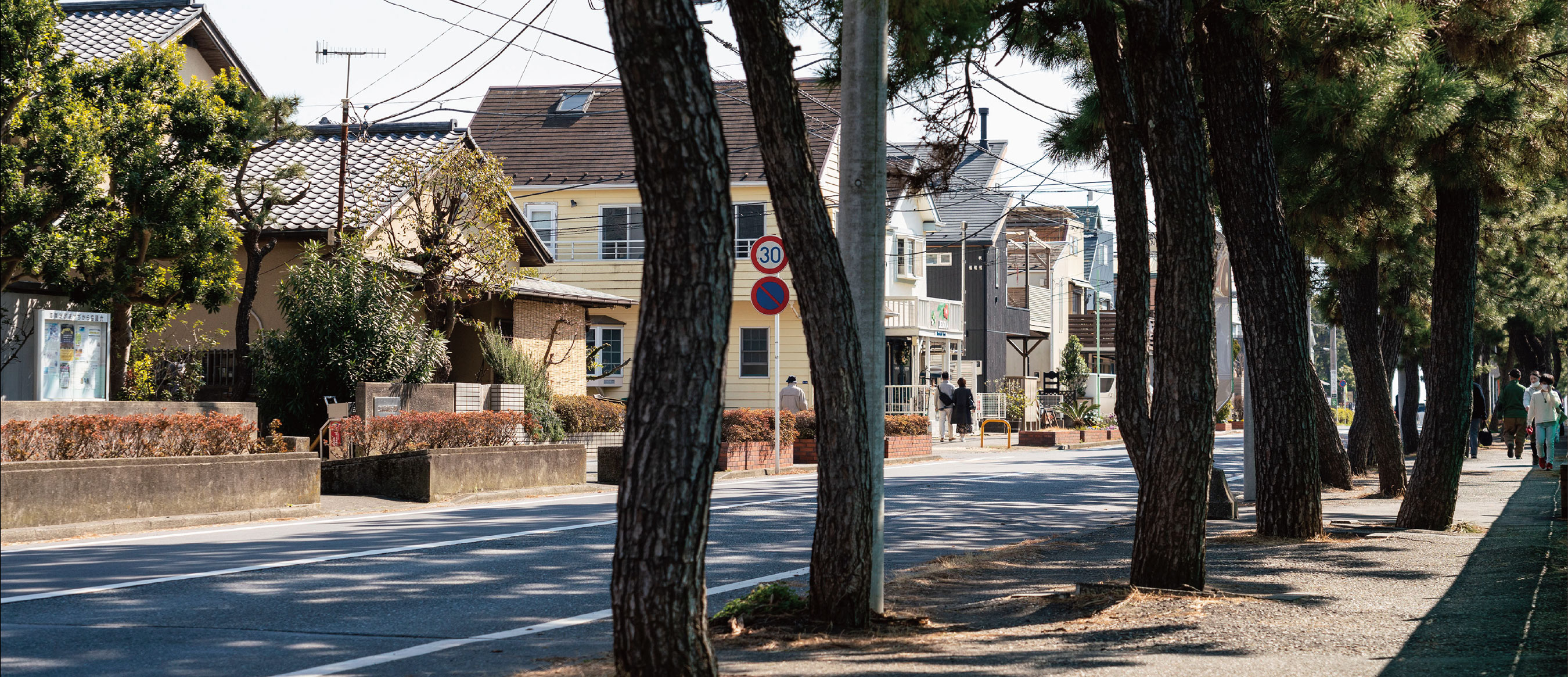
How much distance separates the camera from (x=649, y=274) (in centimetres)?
509

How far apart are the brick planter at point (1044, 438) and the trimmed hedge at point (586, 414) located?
517 inches

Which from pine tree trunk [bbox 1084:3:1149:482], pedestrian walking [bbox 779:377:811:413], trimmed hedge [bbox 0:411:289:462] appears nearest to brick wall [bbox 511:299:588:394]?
pedestrian walking [bbox 779:377:811:413]

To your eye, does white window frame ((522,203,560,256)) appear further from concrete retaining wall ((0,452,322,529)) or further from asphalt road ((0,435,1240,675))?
concrete retaining wall ((0,452,322,529))

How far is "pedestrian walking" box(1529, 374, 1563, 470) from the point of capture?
931 inches

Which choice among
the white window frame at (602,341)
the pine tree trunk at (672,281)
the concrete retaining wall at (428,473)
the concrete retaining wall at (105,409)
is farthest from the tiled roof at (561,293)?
the pine tree trunk at (672,281)

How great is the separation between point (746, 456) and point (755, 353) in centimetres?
1669

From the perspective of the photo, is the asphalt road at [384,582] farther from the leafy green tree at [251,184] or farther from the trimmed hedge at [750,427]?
the leafy green tree at [251,184]

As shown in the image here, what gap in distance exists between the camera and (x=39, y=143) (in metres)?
15.8

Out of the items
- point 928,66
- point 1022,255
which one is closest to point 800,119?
point 928,66

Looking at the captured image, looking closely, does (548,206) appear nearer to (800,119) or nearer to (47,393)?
(47,393)

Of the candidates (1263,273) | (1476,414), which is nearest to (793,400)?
(1476,414)

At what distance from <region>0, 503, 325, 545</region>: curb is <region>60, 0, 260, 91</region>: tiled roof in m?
10.9

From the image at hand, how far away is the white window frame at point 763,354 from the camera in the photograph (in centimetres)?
3881

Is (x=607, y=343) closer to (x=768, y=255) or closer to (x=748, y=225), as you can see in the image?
(x=748, y=225)
